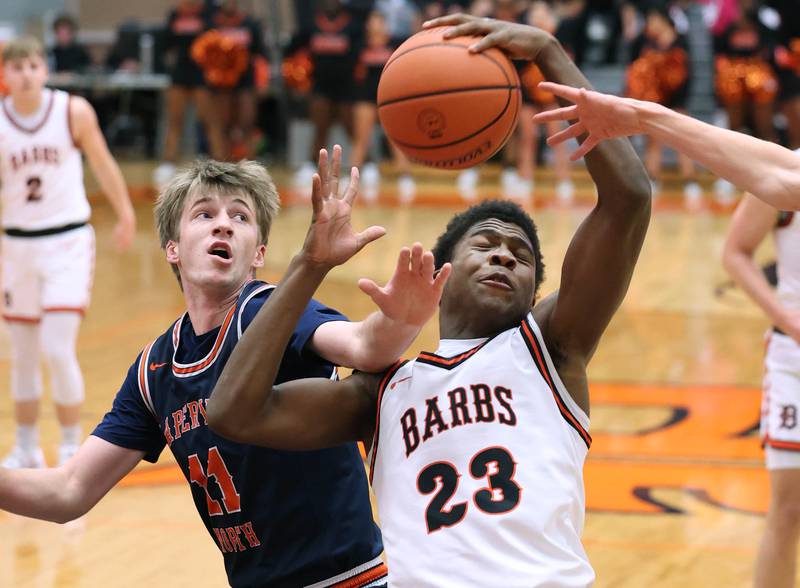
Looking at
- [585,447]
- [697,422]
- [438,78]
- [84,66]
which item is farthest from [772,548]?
[84,66]

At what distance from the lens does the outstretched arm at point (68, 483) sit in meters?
3.21

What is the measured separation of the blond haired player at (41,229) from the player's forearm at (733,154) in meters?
4.22

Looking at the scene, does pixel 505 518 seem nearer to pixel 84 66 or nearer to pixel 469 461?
pixel 469 461

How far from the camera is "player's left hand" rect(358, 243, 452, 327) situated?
9.22 feet

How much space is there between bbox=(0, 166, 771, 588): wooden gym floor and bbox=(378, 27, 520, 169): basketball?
218 centimetres

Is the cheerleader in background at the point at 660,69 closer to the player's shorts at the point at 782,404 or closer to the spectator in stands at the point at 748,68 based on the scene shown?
the spectator in stands at the point at 748,68

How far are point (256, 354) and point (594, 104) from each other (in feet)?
3.06

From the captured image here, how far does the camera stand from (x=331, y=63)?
17328 mm

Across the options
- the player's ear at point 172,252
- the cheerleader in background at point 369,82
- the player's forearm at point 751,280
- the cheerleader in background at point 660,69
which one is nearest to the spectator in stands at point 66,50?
the cheerleader in background at point 369,82

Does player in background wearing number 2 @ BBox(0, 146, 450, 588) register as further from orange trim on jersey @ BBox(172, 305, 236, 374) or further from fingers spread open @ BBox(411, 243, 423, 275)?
fingers spread open @ BBox(411, 243, 423, 275)

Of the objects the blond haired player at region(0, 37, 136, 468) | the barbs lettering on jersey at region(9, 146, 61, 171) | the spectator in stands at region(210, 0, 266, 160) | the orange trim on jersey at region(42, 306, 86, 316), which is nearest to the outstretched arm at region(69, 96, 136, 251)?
the blond haired player at region(0, 37, 136, 468)

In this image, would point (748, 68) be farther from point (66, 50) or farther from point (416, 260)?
point (416, 260)

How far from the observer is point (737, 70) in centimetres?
1642

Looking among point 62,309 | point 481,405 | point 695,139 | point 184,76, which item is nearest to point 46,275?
point 62,309
